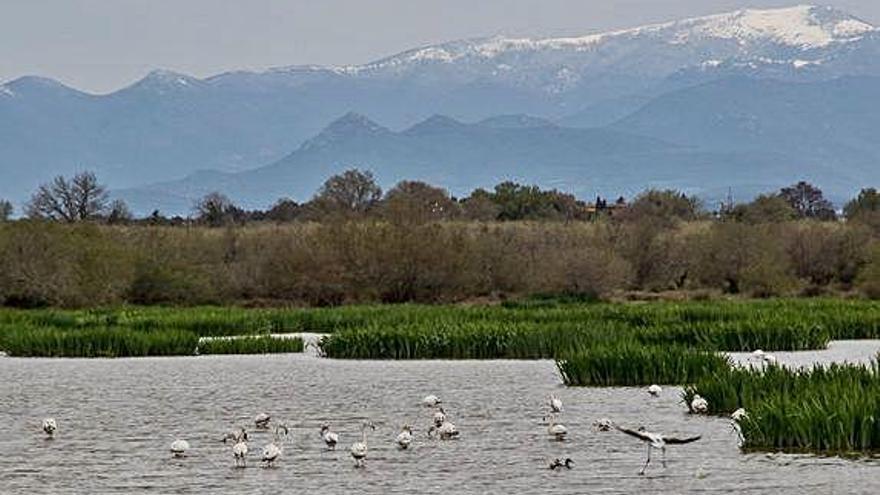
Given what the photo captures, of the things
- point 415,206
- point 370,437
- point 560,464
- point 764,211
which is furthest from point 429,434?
point 764,211

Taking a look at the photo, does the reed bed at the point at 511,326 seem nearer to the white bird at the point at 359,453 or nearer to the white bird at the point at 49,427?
the white bird at the point at 49,427

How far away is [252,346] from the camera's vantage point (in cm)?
3759

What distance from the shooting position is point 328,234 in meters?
65.4

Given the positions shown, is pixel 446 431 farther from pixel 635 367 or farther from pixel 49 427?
pixel 635 367

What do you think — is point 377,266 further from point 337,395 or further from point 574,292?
point 337,395

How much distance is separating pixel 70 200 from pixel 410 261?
2769 centimetres

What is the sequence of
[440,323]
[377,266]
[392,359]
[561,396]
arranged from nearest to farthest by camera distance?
[561,396] → [392,359] → [440,323] → [377,266]

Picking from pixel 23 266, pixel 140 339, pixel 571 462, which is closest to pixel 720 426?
pixel 571 462

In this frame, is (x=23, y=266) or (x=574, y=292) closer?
(x=23, y=266)

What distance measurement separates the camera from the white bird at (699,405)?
22.0 meters

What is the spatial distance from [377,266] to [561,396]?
127ft

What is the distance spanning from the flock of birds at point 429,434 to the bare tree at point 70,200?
6131 cm

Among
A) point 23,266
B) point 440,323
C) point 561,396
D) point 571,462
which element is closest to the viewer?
point 571,462

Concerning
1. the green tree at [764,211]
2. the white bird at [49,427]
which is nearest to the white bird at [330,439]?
the white bird at [49,427]
